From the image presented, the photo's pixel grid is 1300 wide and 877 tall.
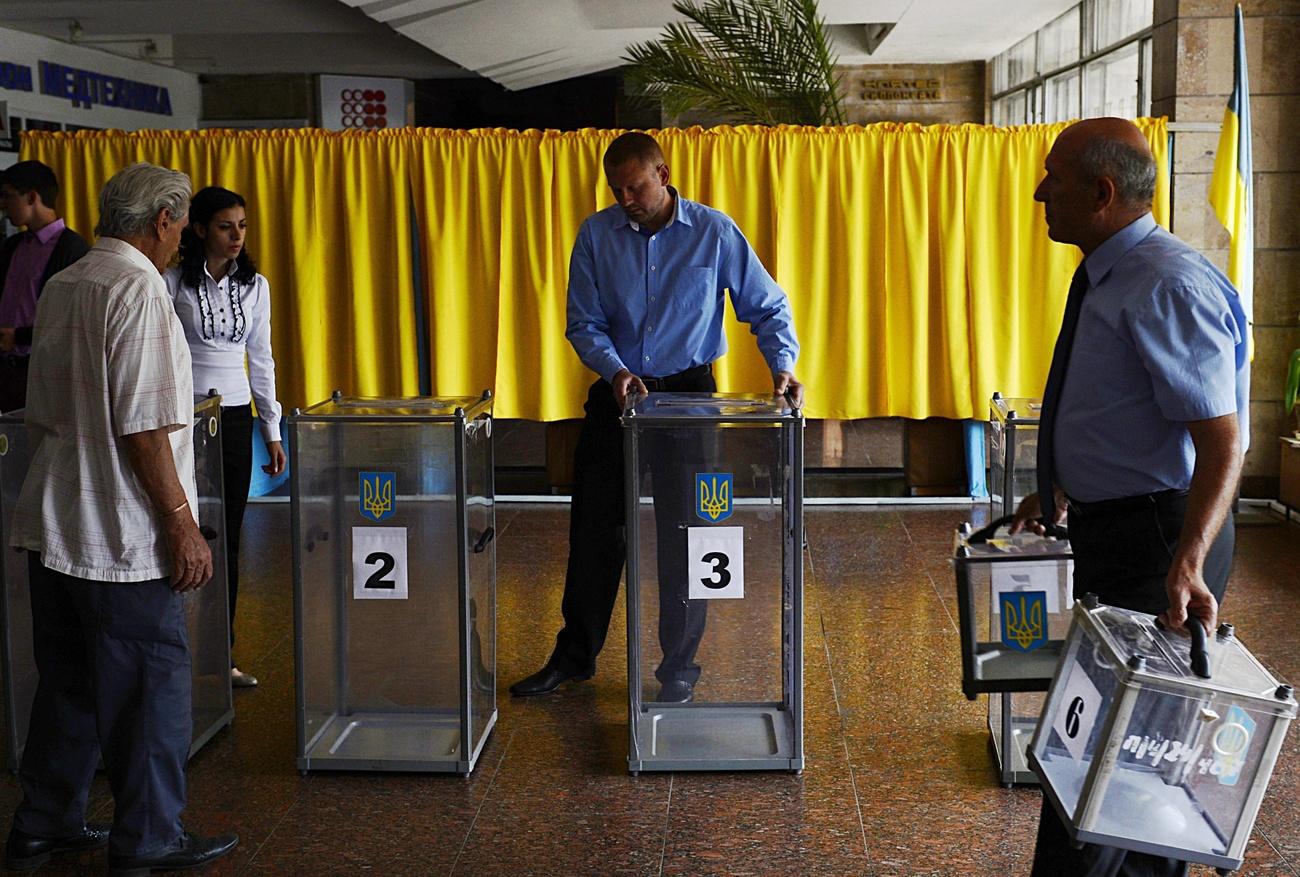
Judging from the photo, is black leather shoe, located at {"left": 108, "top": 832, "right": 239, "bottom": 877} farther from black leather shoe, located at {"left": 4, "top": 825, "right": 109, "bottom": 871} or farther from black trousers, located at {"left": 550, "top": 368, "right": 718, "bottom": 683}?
black trousers, located at {"left": 550, "top": 368, "right": 718, "bottom": 683}

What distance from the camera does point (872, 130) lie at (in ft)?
20.3

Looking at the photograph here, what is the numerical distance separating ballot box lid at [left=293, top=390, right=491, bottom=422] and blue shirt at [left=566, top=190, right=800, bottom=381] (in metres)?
0.39

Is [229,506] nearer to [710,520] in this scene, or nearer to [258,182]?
[710,520]

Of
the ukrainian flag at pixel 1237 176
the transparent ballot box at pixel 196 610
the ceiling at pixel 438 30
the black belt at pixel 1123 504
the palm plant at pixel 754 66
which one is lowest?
the transparent ballot box at pixel 196 610

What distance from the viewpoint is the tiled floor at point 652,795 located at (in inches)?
109

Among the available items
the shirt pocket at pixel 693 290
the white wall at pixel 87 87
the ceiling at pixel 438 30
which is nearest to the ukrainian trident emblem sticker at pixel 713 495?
the shirt pocket at pixel 693 290

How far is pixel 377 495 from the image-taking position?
3.12 meters

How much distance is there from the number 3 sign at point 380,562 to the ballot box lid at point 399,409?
26cm

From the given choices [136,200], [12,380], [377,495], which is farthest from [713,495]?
[12,380]

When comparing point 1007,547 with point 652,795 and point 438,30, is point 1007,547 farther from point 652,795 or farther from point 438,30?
point 438,30

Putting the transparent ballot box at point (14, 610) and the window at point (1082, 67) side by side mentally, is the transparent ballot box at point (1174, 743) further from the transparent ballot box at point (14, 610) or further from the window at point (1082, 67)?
the window at point (1082, 67)

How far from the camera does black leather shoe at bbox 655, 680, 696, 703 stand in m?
3.37

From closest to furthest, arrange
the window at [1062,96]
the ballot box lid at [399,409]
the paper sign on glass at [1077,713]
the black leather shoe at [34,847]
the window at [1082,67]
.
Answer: the paper sign on glass at [1077,713], the black leather shoe at [34,847], the ballot box lid at [399,409], the window at [1082,67], the window at [1062,96]

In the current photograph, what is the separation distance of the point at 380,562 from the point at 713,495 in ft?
2.55
